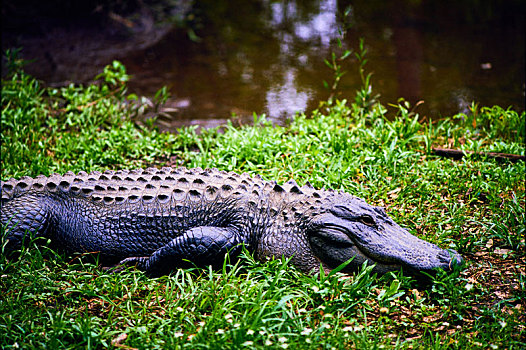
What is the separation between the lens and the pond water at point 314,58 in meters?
8.34

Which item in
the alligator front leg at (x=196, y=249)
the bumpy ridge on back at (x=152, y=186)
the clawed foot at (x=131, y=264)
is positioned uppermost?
the bumpy ridge on back at (x=152, y=186)

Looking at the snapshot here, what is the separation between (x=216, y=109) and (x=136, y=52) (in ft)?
10.8

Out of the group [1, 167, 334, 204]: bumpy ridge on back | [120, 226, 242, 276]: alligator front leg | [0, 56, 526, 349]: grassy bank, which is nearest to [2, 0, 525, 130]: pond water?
[0, 56, 526, 349]: grassy bank

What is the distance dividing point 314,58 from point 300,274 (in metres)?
6.85

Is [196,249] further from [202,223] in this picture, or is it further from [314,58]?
[314,58]

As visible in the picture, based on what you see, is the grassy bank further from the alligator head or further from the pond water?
the pond water

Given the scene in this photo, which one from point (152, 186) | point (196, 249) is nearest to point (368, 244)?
point (196, 249)

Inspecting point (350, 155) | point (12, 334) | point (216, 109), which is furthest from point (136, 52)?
point (12, 334)

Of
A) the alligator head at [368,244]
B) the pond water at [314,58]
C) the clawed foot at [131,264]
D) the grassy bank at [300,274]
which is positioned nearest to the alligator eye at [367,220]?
the alligator head at [368,244]

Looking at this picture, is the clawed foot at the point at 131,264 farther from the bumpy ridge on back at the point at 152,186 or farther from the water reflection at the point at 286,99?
the water reflection at the point at 286,99

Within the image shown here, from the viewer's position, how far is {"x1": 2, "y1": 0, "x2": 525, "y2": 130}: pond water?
8.34m

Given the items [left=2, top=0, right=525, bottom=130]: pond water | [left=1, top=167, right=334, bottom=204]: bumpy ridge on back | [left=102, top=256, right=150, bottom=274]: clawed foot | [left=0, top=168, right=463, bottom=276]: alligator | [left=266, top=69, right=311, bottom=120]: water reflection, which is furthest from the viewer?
[left=2, top=0, right=525, bottom=130]: pond water

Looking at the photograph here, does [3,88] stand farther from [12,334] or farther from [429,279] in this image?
[429,279]

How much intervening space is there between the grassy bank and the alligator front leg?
0.36 feet
